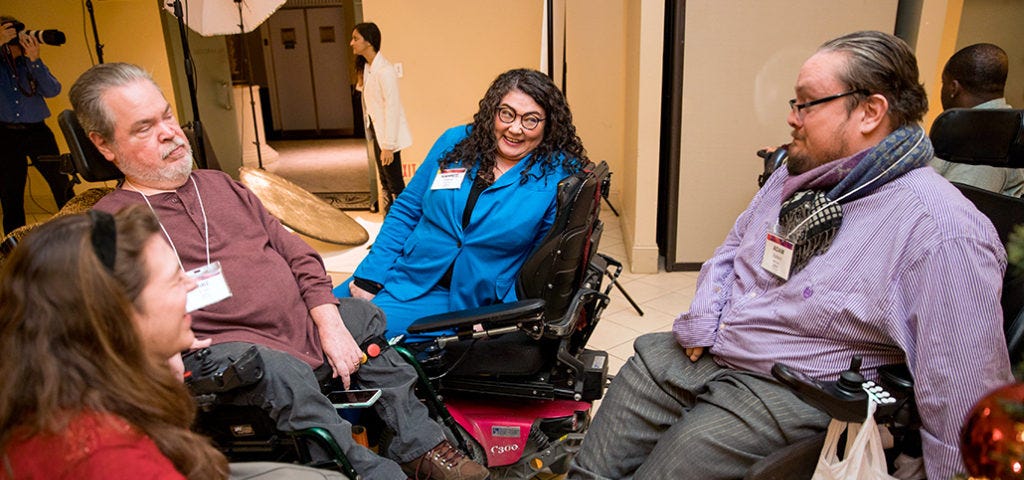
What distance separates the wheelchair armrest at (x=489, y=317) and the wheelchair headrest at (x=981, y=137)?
3.36 ft

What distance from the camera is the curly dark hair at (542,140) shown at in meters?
2.19

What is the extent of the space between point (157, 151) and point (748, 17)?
127 inches

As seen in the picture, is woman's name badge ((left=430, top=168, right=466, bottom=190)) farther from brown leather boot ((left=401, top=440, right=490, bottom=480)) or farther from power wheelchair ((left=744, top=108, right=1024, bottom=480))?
power wheelchair ((left=744, top=108, right=1024, bottom=480))

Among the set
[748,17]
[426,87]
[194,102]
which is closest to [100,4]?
[426,87]

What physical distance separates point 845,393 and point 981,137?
613 mm

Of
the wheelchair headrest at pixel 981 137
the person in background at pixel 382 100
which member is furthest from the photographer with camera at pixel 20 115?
the wheelchair headrest at pixel 981 137

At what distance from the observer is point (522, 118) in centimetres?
217

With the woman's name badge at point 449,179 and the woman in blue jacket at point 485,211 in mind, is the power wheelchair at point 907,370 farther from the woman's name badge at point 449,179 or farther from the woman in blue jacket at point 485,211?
the woman's name badge at point 449,179

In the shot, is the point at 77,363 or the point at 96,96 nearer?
the point at 77,363

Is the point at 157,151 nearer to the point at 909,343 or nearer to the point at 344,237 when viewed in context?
the point at 909,343

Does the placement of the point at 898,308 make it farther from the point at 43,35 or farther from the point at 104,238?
the point at 43,35

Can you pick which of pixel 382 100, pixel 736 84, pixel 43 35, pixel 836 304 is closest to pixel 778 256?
pixel 836 304

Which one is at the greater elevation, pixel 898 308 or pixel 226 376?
pixel 898 308

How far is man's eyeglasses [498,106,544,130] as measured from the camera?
217 cm
